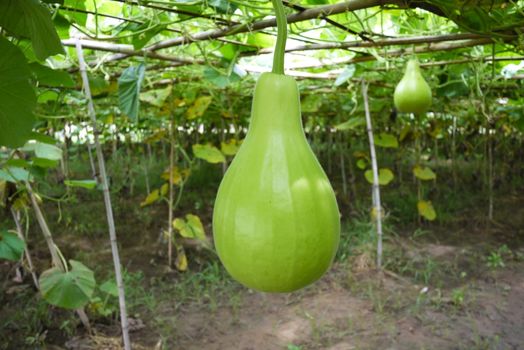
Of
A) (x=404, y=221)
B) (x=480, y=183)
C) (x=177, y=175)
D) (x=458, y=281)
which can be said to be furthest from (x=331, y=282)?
(x=480, y=183)

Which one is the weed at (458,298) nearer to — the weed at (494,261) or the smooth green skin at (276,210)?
the weed at (494,261)

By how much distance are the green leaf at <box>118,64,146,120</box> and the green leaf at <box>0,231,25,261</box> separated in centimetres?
65

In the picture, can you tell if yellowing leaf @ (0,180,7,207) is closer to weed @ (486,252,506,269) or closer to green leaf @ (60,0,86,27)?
green leaf @ (60,0,86,27)

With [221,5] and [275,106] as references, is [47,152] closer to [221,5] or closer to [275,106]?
[221,5]

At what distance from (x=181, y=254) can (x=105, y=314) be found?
3.03 ft

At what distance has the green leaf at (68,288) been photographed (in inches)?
70.5

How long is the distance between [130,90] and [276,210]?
1.29 metres

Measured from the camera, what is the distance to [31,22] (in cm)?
Answer: 56

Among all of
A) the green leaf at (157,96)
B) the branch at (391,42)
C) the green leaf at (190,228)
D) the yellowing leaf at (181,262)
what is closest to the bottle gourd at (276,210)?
the branch at (391,42)

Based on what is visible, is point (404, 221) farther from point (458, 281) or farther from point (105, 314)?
point (105, 314)

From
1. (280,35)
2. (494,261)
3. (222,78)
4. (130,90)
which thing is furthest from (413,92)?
(494,261)

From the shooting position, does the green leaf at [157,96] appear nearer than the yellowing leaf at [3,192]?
No

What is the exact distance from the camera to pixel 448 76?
254 centimetres

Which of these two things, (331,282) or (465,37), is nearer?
(465,37)
